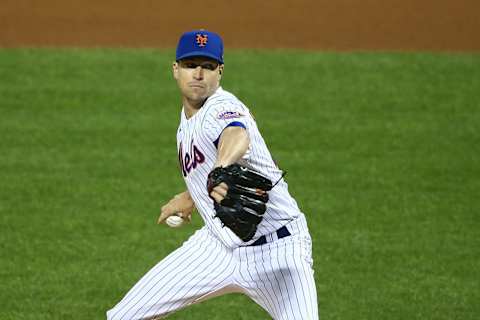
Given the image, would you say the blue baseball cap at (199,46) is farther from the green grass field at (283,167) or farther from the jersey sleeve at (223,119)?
the green grass field at (283,167)

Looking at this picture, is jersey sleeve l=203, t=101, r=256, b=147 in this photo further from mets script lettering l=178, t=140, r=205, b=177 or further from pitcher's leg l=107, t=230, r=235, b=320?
pitcher's leg l=107, t=230, r=235, b=320

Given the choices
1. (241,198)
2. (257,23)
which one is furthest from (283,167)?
(241,198)

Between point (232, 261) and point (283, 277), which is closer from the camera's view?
point (283, 277)

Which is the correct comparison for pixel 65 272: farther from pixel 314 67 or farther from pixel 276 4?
pixel 276 4

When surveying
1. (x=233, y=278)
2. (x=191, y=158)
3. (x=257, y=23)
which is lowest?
(x=233, y=278)

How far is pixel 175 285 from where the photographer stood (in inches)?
220

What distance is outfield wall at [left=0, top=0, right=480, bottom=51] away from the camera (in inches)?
605

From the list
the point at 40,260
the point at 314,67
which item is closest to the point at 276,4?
the point at 314,67

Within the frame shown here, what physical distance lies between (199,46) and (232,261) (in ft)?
4.06

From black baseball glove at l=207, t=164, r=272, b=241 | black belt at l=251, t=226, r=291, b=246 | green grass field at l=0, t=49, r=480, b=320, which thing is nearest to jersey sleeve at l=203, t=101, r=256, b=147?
black baseball glove at l=207, t=164, r=272, b=241

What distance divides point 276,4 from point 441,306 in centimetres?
934

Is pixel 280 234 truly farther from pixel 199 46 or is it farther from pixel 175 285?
pixel 199 46

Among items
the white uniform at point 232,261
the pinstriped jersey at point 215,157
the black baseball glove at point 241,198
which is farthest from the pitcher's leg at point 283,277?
the black baseball glove at point 241,198

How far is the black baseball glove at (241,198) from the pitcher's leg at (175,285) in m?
0.58
